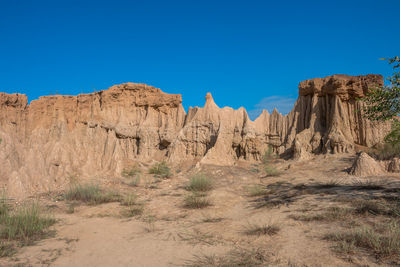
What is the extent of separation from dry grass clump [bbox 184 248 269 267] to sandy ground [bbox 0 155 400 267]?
115 millimetres

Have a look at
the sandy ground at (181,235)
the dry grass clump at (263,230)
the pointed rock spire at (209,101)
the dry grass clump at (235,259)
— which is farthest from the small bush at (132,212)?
the pointed rock spire at (209,101)

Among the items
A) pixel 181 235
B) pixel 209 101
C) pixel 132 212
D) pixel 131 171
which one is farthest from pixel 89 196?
pixel 209 101

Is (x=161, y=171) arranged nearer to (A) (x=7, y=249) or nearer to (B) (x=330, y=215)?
(A) (x=7, y=249)

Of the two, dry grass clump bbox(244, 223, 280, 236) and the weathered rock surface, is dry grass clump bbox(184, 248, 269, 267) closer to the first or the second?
dry grass clump bbox(244, 223, 280, 236)

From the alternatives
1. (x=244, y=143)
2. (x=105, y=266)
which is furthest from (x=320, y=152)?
(x=105, y=266)

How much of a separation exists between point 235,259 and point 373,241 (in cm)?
213

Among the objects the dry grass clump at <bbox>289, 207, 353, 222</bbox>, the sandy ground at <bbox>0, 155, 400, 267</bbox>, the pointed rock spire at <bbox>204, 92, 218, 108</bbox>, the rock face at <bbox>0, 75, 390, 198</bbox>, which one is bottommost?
the sandy ground at <bbox>0, 155, 400, 267</bbox>

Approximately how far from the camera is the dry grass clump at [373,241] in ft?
12.2

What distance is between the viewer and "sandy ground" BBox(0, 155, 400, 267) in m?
4.36

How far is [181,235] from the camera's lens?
5676 millimetres

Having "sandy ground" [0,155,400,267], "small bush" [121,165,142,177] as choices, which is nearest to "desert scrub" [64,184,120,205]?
"sandy ground" [0,155,400,267]

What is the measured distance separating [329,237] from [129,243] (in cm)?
388

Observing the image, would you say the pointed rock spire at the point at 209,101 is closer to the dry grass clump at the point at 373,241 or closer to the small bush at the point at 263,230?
the small bush at the point at 263,230

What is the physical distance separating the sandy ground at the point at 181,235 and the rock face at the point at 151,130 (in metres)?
9.71
